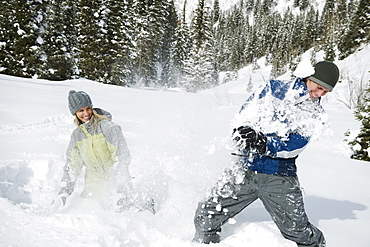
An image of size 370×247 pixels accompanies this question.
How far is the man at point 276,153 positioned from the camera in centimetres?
189

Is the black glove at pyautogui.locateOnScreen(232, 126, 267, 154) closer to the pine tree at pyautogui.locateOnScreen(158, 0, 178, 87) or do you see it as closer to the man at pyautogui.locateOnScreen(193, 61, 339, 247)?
the man at pyautogui.locateOnScreen(193, 61, 339, 247)

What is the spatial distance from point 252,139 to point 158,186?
1.78 metres

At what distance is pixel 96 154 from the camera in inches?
105

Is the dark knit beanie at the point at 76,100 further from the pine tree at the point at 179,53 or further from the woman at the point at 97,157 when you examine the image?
the pine tree at the point at 179,53

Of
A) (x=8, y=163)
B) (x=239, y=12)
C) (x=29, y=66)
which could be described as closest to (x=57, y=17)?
(x=29, y=66)

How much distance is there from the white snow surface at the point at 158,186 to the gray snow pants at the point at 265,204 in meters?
0.16

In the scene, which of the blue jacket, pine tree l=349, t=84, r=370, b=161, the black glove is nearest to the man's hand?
the black glove

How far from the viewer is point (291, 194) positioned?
1988mm

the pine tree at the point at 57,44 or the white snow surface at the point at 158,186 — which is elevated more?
the pine tree at the point at 57,44

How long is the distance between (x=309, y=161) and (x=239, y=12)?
252 feet

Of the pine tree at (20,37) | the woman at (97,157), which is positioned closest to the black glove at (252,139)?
the woman at (97,157)

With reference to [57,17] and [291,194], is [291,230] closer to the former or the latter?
[291,194]

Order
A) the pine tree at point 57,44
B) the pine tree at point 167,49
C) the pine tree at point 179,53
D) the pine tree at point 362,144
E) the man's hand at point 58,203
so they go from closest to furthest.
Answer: the man's hand at point 58,203
the pine tree at point 362,144
the pine tree at point 57,44
the pine tree at point 179,53
the pine tree at point 167,49

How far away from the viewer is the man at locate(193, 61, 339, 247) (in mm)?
1888
